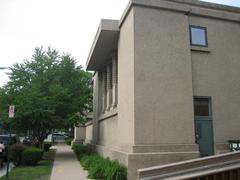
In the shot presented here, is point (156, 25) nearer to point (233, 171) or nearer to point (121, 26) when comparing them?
point (121, 26)

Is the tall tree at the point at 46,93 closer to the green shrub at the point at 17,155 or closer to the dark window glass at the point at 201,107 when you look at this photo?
the green shrub at the point at 17,155

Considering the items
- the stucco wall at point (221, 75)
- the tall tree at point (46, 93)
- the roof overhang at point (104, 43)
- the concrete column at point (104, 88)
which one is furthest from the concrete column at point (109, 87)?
the stucco wall at point (221, 75)

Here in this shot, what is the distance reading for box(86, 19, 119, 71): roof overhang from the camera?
47.2 feet

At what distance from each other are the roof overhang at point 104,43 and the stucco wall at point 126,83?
30.5 inches

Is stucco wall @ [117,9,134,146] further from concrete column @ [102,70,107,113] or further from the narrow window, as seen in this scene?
concrete column @ [102,70,107,113]

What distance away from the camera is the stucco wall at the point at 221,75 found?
12.4 m

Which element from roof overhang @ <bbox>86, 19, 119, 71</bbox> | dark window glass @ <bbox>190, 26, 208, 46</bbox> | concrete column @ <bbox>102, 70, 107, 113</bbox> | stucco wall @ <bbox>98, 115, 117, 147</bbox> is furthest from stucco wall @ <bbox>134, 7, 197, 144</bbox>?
concrete column @ <bbox>102, 70, 107, 113</bbox>

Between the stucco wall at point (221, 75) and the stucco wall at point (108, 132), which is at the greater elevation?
the stucco wall at point (221, 75)

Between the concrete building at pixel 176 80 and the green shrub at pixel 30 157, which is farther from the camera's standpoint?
the green shrub at pixel 30 157

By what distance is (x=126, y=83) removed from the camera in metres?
12.5

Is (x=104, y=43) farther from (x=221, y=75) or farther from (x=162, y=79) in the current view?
(x=221, y=75)

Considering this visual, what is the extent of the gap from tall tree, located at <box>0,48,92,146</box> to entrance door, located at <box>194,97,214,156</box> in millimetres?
10819

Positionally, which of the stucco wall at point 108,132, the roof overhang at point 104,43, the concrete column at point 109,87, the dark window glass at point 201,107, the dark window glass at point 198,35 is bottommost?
the stucco wall at point 108,132

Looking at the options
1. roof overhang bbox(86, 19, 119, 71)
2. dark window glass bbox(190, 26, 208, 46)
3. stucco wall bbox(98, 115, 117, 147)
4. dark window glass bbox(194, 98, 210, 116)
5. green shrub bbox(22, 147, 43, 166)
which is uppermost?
roof overhang bbox(86, 19, 119, 71)
